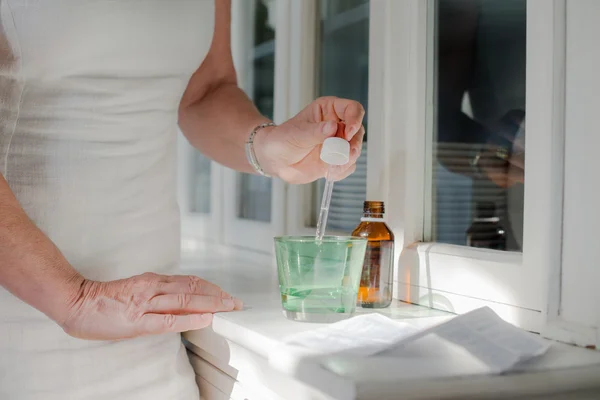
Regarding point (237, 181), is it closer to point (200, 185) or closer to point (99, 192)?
point (200, 185)

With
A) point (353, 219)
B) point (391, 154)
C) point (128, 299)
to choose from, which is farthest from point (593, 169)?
point (353, 219)

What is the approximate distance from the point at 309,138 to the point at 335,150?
99 mm

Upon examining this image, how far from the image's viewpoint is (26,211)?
91 cm

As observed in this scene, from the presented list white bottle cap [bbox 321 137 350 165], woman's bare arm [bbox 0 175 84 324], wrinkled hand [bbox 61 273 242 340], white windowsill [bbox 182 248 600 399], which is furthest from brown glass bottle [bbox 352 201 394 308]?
woman's bare arm [bbox 0 175 84 324]

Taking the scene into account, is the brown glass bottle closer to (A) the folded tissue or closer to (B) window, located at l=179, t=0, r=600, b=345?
(B) window, located at l=179, t=0, r=600, b=345

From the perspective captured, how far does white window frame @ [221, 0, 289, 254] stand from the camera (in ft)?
5.57

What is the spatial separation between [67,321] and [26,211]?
0.63 feet

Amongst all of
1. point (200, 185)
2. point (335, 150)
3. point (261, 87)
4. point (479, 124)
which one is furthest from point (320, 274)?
point (200, 185)

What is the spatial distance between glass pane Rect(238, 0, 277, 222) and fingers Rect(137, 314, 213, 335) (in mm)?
999

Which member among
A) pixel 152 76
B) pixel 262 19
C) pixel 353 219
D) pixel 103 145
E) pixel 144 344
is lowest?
pixel 144 344

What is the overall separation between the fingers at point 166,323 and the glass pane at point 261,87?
39.3 inches

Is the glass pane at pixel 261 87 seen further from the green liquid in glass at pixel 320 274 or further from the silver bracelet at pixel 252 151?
the green liquid in glass at pixel 320 274

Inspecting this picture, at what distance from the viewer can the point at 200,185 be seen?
8.58 feet

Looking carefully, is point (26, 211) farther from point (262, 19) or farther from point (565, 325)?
point (262, 19)
